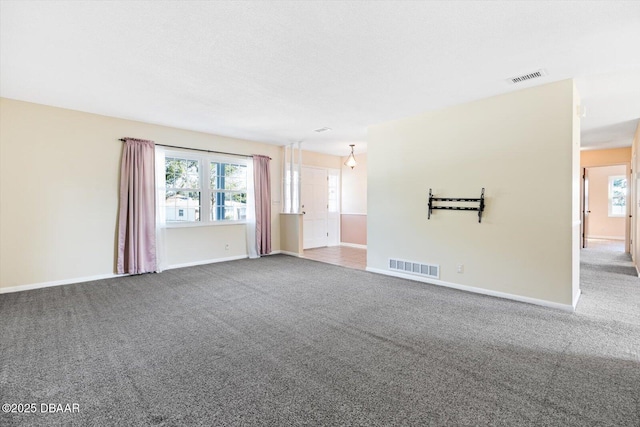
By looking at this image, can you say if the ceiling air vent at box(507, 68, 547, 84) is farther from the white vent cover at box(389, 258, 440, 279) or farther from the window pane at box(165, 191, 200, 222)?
the window pane at box(165, 191, 200, 222)

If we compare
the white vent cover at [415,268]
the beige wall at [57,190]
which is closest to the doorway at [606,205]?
the white vent cover at [415,268]

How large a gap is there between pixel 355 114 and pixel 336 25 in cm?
239

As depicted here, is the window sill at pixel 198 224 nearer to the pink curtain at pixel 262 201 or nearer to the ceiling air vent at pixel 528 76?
the pink curtain at pixel 262 201

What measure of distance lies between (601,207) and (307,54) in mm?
12078

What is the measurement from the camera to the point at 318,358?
2406mm

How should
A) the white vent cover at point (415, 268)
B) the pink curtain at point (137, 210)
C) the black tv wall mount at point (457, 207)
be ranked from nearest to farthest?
the black tv wall mount at point (457, 207)
the white vent cover at point (415, 268)
the pink curtain at point (137, 210)

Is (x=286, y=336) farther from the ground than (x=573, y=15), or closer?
closer

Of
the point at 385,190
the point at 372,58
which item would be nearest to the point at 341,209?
the point at 385,190

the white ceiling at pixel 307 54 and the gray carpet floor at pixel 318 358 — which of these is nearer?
the gray carpet floor at pixel 318 358

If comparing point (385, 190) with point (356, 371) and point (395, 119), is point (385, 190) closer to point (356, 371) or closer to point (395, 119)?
point (395, 119)

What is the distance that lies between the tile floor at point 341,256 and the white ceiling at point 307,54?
9.83 feet

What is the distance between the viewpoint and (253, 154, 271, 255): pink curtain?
22.5 ft

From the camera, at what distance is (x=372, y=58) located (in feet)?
9.79

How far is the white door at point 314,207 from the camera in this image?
26.8ft
